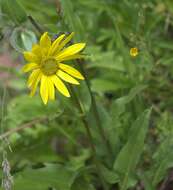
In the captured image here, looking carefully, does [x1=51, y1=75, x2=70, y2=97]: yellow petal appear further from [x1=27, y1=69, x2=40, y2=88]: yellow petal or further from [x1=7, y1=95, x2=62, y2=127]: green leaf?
[x1=7, y1=95, x2=62, y2=127]: green leaf

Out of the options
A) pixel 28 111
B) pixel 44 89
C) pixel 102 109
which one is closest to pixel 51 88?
Answer: pixel 44 89

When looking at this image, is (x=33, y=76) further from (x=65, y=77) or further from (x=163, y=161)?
(x=163, y=161)

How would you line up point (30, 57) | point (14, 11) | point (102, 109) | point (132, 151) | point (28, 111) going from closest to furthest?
point (30, 57), point (14, 11), point (132, 151), point (102, 109), point (28, 111)

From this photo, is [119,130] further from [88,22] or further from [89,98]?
[88,22]

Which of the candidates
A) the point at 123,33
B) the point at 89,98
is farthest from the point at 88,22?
the point at 89,98

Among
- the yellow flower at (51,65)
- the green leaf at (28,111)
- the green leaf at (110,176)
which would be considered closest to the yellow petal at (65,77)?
the yellow flower at (51,65)

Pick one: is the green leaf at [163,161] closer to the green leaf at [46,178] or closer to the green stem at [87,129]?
the green stem at [87,129]

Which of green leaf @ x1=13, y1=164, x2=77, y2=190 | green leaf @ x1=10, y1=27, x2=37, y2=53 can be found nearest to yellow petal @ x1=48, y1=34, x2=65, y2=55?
green leaf @ x1=10, y1=27, x2=37, y2=53
